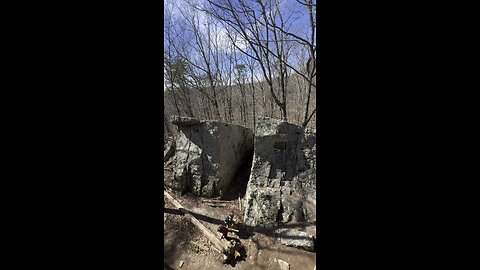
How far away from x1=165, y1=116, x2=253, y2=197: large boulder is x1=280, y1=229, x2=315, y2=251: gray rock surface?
8.25ft

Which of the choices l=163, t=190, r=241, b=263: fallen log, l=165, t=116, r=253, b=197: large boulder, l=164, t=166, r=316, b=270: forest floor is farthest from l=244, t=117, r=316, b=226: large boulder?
l=165, t=116, r=253, b=197: large boulder

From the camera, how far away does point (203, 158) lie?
6559mm

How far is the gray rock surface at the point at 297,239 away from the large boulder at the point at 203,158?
2.52 m

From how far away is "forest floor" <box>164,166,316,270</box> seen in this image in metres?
3.99

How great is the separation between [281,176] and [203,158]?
251cm

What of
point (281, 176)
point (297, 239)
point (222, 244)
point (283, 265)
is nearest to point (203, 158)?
point (281, 176)

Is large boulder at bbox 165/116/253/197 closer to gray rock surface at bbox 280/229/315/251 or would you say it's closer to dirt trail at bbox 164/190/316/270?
dirt trail at bbox 164/190/316/270

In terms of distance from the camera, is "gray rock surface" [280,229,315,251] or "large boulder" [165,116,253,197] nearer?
"gray rock surface" [280,229,315,251]

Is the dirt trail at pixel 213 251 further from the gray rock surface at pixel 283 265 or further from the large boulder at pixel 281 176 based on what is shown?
the large boulder at pixel 281 176

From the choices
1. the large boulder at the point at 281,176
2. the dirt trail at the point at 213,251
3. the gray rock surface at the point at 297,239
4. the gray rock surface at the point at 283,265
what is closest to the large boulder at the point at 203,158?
the dirt trail at the point at 213,251

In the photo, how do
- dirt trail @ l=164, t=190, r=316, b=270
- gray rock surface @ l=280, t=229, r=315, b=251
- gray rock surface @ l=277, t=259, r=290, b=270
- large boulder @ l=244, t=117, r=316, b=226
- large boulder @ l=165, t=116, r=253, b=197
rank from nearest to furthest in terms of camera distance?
gray rock surface @ l=277, t=259, r=290, b=270, dirt trail @ l=164, t=190, r=316, b=270, gray rock surface @ l=280, t=229, r=315, b=251, large boulder @ l=244, t=117, r=316, b=226, large boulder @ l=165, t=116, r=253, b=197

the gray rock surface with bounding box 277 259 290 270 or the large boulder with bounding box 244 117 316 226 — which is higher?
the large boulder with bounding box 244 117 316 226

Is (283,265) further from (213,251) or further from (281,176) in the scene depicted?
(281,176)
